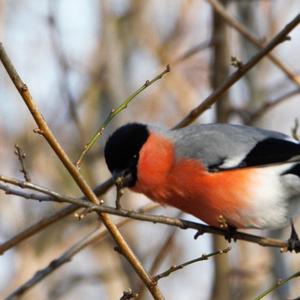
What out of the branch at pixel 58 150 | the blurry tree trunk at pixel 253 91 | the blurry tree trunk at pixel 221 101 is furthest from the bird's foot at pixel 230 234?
the blurry tree trunk at pixel 253 91

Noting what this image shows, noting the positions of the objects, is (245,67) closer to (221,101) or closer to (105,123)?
(105,123)

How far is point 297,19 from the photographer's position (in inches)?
108

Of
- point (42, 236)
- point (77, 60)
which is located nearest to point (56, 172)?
point (42, 236)

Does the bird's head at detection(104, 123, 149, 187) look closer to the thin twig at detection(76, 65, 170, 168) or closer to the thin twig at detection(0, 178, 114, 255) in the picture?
the thin twig at detection(0, 178, 114, 255)

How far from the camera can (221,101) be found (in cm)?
402

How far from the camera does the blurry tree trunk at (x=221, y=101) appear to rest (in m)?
3.73

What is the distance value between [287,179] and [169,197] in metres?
0.52

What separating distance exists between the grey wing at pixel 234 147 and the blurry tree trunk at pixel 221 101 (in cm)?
63

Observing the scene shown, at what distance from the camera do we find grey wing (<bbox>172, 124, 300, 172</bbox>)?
320 cm

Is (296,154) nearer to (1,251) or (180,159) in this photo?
(180,159)

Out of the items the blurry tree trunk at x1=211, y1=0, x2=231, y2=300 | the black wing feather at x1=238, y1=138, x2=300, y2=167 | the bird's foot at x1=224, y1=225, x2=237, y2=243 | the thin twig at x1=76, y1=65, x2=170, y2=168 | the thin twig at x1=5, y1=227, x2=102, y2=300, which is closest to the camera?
the thin twig at x1=76, y1=65, x2=170, y2=168

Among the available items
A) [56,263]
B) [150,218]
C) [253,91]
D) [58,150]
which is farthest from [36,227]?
[253,91]

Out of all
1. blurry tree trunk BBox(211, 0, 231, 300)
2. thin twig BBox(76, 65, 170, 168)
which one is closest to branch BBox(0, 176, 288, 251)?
thin twig BBox(76, 65, 170, 168)

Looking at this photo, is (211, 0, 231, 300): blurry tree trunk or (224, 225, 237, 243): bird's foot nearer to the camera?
(224, 225, 237, 243): bird's foot
